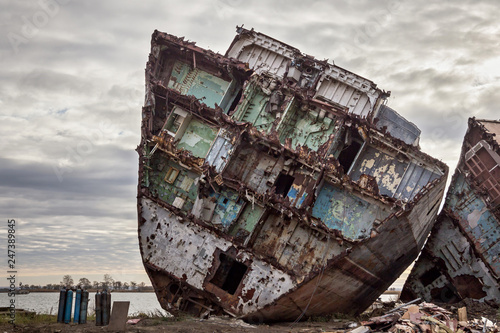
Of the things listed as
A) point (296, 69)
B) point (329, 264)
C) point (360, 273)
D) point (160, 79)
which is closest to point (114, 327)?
point (329, 264)

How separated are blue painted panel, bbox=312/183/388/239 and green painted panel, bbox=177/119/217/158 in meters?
3.46

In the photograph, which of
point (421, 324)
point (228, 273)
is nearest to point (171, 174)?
point (228, 273)

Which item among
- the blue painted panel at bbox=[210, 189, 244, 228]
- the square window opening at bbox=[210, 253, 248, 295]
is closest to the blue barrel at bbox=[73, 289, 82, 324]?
the square window opening at bbox=[210, 253, 248, 295]

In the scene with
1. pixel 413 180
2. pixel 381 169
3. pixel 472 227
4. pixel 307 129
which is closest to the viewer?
pixel 413 180

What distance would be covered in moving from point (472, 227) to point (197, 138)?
9.45 meters

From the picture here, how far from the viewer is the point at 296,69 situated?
1406cm

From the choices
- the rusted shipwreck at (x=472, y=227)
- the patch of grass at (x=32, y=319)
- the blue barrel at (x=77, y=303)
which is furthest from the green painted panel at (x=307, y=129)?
the patch of grass at (x=32, y=319)

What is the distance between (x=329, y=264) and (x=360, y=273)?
202 cm

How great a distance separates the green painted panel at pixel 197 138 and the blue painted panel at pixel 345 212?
3.46 meters

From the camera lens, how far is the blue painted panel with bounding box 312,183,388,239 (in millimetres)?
12000

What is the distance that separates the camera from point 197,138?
1320 centimetres

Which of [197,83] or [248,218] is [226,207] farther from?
[197,83]

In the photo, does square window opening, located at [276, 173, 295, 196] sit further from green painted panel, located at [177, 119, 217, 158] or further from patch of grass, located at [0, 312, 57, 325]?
patch of grass, located at [0, 312, 57, 325]

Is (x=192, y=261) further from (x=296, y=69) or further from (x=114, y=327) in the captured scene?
(x=296, y=69)
